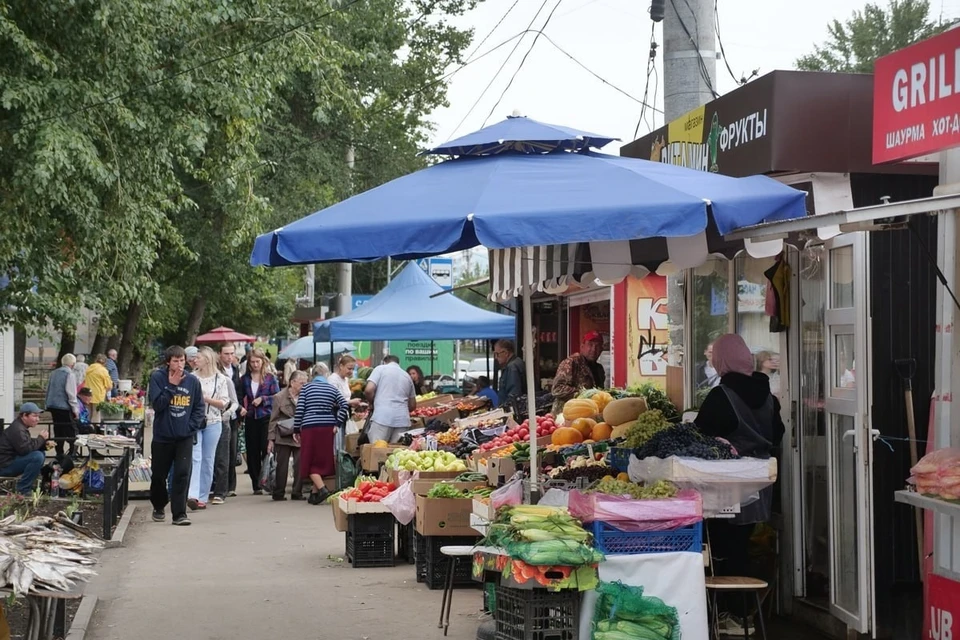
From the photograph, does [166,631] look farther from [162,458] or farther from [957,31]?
[957,31]

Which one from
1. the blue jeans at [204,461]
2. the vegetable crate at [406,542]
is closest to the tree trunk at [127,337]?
the blue jeans at [204,461]

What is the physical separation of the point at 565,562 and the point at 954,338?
2354mm

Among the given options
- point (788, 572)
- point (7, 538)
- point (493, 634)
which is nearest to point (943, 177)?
point (788, 572)

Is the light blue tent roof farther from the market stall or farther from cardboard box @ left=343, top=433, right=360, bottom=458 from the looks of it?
the market stall

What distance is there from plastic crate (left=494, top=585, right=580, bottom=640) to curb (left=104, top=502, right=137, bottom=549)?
5843mm

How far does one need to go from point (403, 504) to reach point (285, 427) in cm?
603

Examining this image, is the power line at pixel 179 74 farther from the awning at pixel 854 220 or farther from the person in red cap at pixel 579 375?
the awning at pixel 854 220

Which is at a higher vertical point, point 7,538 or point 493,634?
point 7,538

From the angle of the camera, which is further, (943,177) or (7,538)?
(943,177)

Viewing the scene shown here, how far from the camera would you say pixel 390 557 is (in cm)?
1115

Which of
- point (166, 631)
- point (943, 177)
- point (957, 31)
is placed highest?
point (957, 31)

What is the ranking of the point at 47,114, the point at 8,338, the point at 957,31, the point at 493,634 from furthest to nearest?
the point at 8,338 → the point at 47,114 → the point at 493,634 → the point at 957,31

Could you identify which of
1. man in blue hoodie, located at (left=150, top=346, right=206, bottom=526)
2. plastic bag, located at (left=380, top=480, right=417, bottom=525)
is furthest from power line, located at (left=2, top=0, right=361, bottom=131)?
plastic bag, located at (left=380, top=480, right=417, bottom=525)

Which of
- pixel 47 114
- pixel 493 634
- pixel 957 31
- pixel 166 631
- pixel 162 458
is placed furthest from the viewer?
pixel 162 458
